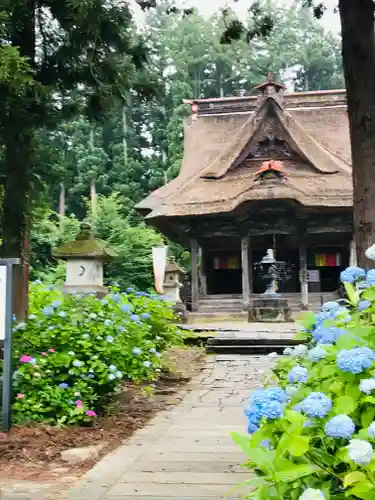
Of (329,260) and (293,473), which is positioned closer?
(293,473)

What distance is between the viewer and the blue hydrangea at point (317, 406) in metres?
1.55

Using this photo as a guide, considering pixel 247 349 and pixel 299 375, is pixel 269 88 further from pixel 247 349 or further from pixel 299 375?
pixel 299 375

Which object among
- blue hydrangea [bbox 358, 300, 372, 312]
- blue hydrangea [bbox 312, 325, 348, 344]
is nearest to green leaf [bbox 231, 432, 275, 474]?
blue hydrangea [bbox 312, 325, 348, 344]

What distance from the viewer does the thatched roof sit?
55.9ft

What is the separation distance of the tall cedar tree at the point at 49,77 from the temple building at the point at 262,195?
35.6ft

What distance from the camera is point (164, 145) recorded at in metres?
36.3

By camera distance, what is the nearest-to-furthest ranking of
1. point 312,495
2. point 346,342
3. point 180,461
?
point 312,495 < point 346,342 < point 180,461

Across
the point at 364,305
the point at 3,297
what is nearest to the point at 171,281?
the point at 3,297

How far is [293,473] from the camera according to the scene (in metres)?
1.50

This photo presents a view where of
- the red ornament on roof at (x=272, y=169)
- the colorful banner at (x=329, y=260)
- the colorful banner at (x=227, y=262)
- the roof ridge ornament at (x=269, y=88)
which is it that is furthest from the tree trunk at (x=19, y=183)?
the colorful banner at (x=329, y=260)

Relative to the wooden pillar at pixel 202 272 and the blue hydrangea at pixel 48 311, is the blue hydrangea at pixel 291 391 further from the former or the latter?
the wooden pillar at pixel 202 272

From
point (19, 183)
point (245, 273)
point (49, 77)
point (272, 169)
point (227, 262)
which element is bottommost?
point (245, 273)

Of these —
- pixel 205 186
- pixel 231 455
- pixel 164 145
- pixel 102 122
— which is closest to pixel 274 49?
pixel 164 145

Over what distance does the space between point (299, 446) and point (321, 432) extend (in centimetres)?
15
